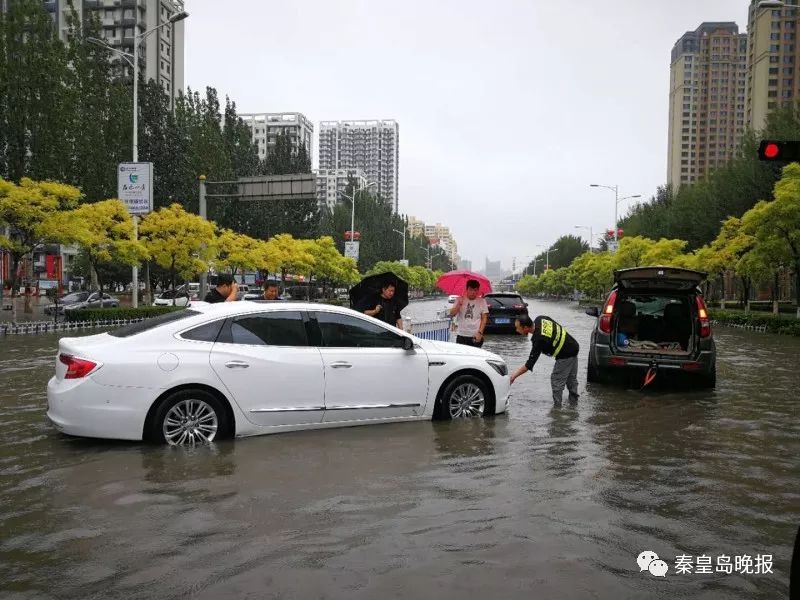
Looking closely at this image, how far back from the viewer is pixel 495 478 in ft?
19.7

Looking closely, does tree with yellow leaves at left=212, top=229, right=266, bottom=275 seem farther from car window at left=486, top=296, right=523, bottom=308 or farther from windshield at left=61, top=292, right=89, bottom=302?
car window at left=486, top=296, right=523, bottom=308

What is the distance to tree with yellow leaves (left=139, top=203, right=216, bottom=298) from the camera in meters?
33.7

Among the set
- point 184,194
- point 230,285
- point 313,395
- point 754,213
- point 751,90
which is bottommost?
point 313,395

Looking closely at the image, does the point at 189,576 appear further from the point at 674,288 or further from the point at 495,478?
the point at 674,288

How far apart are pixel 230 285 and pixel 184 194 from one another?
40.7 meters

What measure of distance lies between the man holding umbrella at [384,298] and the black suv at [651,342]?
127 inches

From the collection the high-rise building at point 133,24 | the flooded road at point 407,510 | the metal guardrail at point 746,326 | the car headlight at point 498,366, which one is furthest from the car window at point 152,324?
the high-rise building at point 133,24

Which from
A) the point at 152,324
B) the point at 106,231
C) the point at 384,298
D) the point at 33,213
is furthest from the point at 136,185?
the point at 152,324

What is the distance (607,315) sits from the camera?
1123 cm

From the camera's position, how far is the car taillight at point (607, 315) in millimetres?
11227

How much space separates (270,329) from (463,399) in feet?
8.25

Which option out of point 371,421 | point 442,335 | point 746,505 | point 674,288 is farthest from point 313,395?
point 442,335

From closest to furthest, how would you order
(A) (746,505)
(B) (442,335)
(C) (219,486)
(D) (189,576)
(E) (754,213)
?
(D) (189,576)
(A) (746,505)
(C) (219,486)
(B) (442,335)
(E) (754,213)

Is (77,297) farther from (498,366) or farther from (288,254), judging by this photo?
(498,366)
